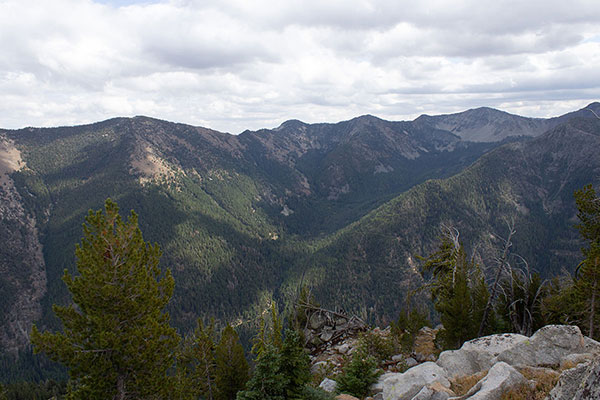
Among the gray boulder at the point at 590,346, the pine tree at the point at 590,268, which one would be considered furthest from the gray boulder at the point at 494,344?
the pine tree at the point at 590,268

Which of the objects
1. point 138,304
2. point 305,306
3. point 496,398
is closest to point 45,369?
point 305,306

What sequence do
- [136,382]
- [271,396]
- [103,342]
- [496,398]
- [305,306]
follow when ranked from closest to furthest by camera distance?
[496,398]
[271,396]
[103,342]
[136,382]
[305,306]

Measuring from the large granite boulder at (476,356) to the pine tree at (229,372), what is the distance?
18899mm

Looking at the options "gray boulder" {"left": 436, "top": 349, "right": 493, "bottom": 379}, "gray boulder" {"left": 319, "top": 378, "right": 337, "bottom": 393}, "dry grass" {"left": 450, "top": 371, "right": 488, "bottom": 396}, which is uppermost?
"dry grass" {"left": 450, "top": 371, "right": 488, "bottom": 396}

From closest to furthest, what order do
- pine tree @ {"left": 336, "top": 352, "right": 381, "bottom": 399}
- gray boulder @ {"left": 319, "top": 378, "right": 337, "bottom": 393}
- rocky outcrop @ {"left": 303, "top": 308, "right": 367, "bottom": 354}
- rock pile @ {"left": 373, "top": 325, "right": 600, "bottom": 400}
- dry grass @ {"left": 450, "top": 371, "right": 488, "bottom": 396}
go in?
rock pile @ {"left": 373, "top": 325, "right": 600, "bottom": 400} → dry grass @ {"left": 450, "top": 371, "right": 488, "bottom": 396} → pine tree @ {"left": 336, "top": 352, "right": 381, "bottom": 399} → gray boulder @ {"left": 319, "top": 378, "right": 337, "bottom": 393} → rocky outcrop @ {"left": 303, "top": 308, "right": 367, "bottom": 354}

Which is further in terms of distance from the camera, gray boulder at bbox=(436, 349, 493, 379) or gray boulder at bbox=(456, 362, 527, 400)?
gray boulder at bbox=(436, 349, 493, 379)

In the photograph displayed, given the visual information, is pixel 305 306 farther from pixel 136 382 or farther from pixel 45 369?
pixel 45 369

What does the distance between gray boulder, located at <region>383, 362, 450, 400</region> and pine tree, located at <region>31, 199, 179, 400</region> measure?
12.8m

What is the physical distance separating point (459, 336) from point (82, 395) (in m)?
27.6

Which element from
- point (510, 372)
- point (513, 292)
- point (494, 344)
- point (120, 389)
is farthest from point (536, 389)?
point (120, 389)

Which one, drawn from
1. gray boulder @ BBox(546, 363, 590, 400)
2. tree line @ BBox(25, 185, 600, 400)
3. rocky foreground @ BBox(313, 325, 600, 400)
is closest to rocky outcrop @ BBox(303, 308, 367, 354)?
rocky foreground @ BBox(313, 325, 600, 400)

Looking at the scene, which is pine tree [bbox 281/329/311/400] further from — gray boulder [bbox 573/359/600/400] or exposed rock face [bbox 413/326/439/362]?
exposed rock face [bbox 413/326/439/362]

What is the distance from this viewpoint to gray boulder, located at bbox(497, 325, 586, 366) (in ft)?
53.2

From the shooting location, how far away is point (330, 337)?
1459 inches
